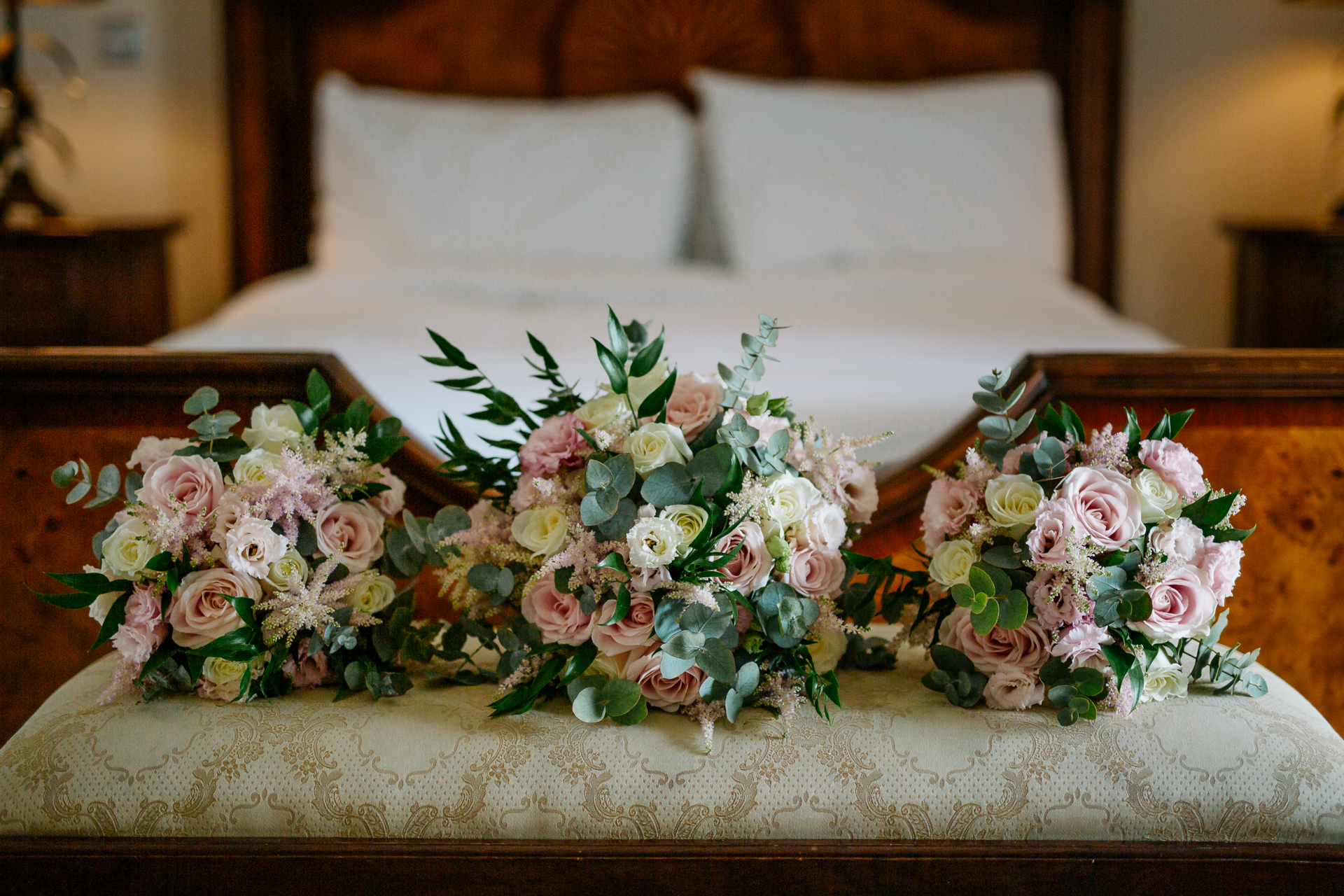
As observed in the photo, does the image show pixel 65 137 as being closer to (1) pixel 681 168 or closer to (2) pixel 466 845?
(1) pixel 681 168

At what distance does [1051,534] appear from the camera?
98cm

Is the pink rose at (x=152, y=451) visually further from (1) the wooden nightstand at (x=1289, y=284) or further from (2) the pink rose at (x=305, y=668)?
(1) the wooden nightstand at (x=1289, y=284)

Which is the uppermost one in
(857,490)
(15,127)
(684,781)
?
(15,127)

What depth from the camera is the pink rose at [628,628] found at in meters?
0.99

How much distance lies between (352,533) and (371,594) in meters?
0.06

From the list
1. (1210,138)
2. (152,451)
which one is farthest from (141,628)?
(1210,138)

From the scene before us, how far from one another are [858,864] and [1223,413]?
736 millimetres

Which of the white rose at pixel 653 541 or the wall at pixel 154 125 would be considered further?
the wall at pixel 154 125

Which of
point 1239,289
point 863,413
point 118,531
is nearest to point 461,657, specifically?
point 118,531

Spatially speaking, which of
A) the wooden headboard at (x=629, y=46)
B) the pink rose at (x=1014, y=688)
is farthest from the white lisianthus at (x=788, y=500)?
the wooden headboard at (x=629, y=46)

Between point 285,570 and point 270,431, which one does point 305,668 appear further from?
point 270,431

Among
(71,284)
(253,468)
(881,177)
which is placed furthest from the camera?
(881,177)

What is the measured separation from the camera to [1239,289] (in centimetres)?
293

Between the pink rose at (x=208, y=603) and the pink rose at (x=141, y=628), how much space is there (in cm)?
1
